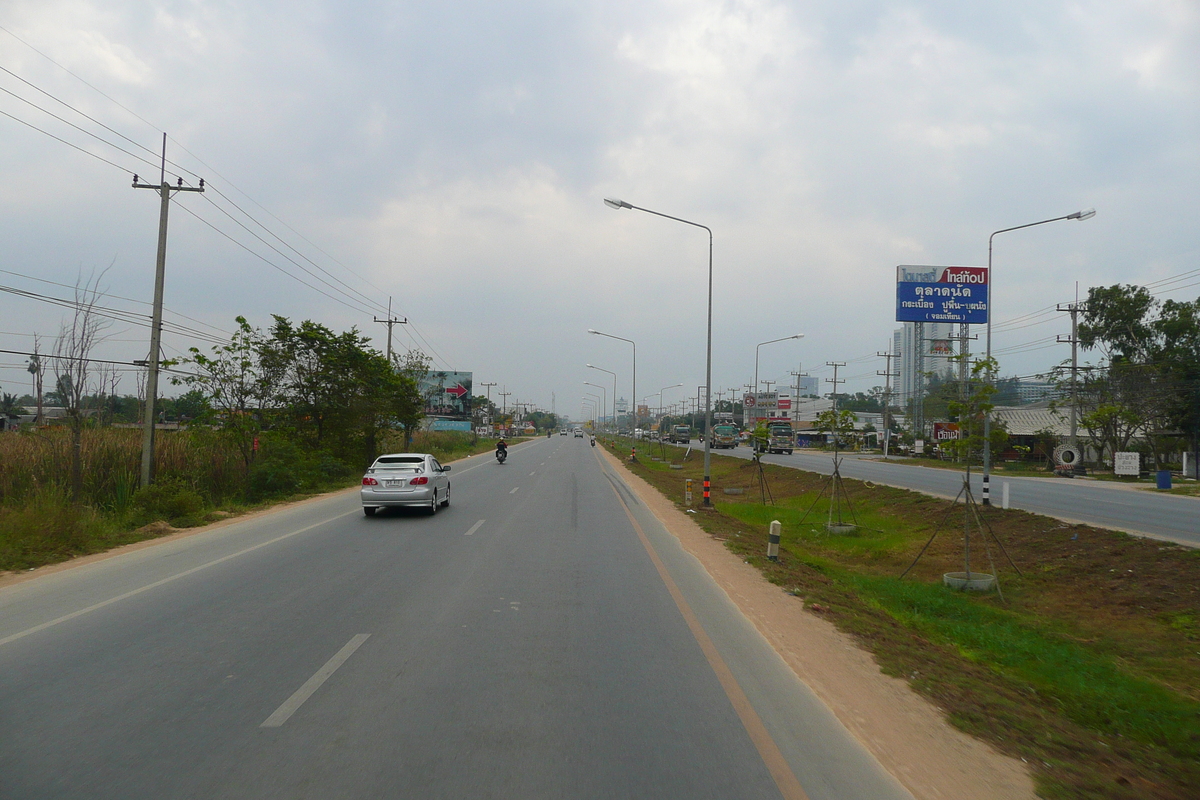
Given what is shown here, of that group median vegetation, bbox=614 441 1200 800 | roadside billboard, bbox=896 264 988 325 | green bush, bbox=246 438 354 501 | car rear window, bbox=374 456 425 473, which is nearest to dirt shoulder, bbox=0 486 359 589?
green bush, bbox=246 438 354 501

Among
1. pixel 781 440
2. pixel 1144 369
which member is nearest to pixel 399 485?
pixel 1144 369

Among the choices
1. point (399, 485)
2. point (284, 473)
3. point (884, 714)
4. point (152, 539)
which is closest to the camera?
point (884, 714)

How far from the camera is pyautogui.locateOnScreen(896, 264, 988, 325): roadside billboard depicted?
19.8 meters

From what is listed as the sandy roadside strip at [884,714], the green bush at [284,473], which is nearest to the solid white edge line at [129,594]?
the sandy roadside strip at [884,714]

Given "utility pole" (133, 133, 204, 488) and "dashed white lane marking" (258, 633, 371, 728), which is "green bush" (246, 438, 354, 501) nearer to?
A: "utility pole" (133, 133, 204, 488)

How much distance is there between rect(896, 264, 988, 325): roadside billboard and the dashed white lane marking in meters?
17.9

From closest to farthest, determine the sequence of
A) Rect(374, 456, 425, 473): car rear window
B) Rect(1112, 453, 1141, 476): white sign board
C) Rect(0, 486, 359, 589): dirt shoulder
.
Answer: Rect(0, 486, 359, 589): dirt shoulder
Rect(374, 456, 425, 473): car rear window
Rect(1112, 453, 1141, 476): white sign board

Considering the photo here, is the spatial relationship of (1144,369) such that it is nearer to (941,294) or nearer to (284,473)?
(941,294)

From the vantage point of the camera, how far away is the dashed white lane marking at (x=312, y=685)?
16.3 ft

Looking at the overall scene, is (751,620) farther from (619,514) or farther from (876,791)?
(619,514)

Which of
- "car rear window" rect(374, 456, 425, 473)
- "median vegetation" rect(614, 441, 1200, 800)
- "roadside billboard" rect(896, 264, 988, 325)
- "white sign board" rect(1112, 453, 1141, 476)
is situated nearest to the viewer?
"median vegetation" rect(614, 441, 1200, 800)

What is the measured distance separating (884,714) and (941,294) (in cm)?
1716

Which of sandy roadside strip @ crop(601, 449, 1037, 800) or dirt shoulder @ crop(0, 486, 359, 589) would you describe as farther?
dirt shoulder @ crop(0, 486, 359, 589)

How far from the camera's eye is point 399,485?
1717cm
